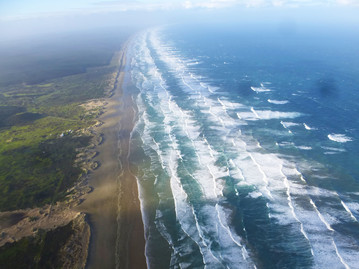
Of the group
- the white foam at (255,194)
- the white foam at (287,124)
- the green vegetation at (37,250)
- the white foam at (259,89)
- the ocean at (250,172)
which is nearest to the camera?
the green vegetation at (37,250)

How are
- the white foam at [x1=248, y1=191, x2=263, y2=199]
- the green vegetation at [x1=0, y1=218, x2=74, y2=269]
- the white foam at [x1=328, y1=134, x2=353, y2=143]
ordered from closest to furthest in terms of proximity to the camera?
the green vegetation at [x1=0, y1=218, x2=74, y2=269] < the white foam at [x1=248, y1=191, x2=263, y2=199] < the white foam at [x1=328, y1=134, x2=353, y2=143]

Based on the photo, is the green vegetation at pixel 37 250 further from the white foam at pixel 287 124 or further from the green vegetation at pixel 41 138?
the white foam at pixel 287 124

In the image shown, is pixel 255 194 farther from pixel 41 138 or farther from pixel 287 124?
pixel 41 138

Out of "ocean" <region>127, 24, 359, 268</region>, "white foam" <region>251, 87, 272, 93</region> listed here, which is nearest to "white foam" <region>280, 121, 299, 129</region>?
"ocean" <region>127, 24, 359, 268</region>

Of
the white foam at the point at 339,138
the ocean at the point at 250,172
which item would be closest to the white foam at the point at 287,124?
the ocean at the point at 250,172

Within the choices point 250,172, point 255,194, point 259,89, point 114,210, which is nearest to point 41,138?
point 114,210

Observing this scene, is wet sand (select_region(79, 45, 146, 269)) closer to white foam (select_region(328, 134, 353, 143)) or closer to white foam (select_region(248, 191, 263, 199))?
white foam (select_region(248, 191, 263, 199))
